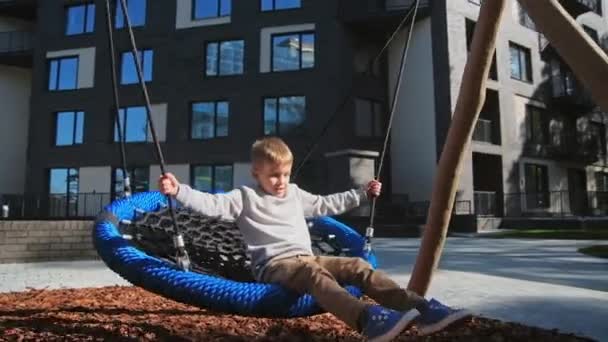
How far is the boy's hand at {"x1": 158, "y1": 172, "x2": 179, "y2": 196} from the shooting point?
236cm

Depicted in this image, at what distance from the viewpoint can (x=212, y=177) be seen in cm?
1969

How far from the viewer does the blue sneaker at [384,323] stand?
2.00 metres

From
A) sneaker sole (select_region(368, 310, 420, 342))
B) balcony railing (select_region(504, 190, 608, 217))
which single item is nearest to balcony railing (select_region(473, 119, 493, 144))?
balcony railing (select_region(504, 190, 608, 217))

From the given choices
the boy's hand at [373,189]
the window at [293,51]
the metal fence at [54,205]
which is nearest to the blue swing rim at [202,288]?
the boy's hand at [373,189]

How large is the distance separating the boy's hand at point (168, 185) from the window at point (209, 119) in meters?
17.4

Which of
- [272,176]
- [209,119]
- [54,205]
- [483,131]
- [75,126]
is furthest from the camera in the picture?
[75,126]

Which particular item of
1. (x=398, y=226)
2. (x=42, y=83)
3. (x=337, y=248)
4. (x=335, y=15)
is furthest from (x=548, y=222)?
(x=42, y=83)

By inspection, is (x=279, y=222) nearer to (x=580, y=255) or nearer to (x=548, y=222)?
(x=580, y=255)

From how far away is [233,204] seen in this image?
2.66 m

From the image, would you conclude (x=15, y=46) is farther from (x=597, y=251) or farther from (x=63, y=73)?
(x=597, y=251)

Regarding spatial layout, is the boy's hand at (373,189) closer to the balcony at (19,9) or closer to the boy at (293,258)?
the boy at (293,258)

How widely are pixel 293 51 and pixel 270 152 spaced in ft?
57.0

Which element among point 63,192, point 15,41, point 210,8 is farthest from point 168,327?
point 15,41

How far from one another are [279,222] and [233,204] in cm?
27
